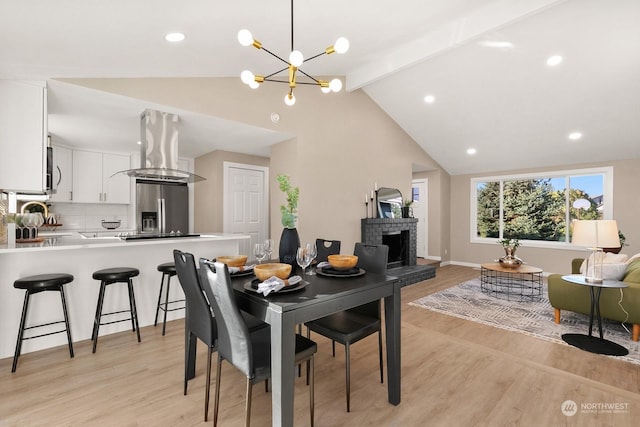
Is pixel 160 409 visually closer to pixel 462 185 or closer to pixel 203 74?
pixel 203 74

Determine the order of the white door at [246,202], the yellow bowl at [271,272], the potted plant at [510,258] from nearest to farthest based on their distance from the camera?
1. the yellow bowl at [271,272]
2. the potted plant at [510,258]
3. the white door at [246,202]

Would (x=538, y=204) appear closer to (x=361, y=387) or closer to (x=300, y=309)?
(x=361, y=387)

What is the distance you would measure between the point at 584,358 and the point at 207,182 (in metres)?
5.44

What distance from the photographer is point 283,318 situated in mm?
1396

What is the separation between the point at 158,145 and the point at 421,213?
5.99 m

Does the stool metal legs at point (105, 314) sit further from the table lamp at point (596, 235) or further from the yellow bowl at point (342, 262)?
the table lamp at point (596, 235)

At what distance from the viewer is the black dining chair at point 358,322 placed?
195 centimetres

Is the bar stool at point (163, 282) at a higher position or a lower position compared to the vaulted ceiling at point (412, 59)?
lower

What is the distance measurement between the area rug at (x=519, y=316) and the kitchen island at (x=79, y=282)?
306 centimetres

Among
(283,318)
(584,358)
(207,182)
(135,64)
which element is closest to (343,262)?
(283,318)

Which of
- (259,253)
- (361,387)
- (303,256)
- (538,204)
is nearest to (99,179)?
(259,253)

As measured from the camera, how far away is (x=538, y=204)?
637 centimetres

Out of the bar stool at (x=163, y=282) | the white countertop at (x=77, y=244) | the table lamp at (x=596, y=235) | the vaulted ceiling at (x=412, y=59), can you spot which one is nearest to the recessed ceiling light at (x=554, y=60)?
the vaulted ceiling at (x=412, y=59)

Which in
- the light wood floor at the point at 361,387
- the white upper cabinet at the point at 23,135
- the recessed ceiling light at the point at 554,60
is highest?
the recessed ceiling light at the point at 554,60
